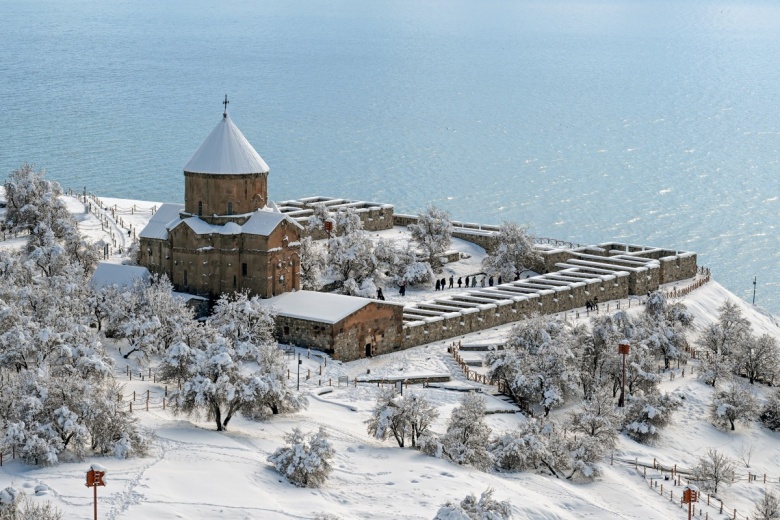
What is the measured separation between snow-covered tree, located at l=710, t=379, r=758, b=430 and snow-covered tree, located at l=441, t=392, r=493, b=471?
47.8 ft

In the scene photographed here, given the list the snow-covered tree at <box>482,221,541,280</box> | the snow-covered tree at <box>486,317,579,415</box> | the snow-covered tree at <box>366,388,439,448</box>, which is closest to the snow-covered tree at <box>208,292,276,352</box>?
the snow-covered tree at <box>486,317,579,415</box>

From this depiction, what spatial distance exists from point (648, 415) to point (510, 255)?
24.9 meters

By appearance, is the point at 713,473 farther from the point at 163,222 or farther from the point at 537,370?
the point at 163,222

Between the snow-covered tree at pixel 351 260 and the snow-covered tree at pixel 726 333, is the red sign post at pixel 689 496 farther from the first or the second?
the snow-covered tree at pixel 351 260

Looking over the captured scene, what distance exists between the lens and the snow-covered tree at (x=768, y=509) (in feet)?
179

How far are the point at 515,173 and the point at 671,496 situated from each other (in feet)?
284

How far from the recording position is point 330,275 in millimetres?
82250

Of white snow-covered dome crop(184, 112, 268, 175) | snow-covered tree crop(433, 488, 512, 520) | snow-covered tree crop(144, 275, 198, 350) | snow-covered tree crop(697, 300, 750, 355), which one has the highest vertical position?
white snow-covered dome crop(184, 112, 268, 175)

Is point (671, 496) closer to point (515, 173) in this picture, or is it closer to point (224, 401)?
point (224, 401)

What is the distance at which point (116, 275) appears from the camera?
71938 millimetres

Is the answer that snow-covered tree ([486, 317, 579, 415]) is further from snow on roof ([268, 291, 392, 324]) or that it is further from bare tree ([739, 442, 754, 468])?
bare tree ([739, 442, 754, 468])

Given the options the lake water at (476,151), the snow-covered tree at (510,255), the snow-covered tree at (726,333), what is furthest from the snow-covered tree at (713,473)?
the lake water at (476,151)

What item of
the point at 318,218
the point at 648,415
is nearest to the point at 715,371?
the point at 648,415

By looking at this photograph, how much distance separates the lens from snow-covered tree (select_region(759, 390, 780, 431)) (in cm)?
6706
